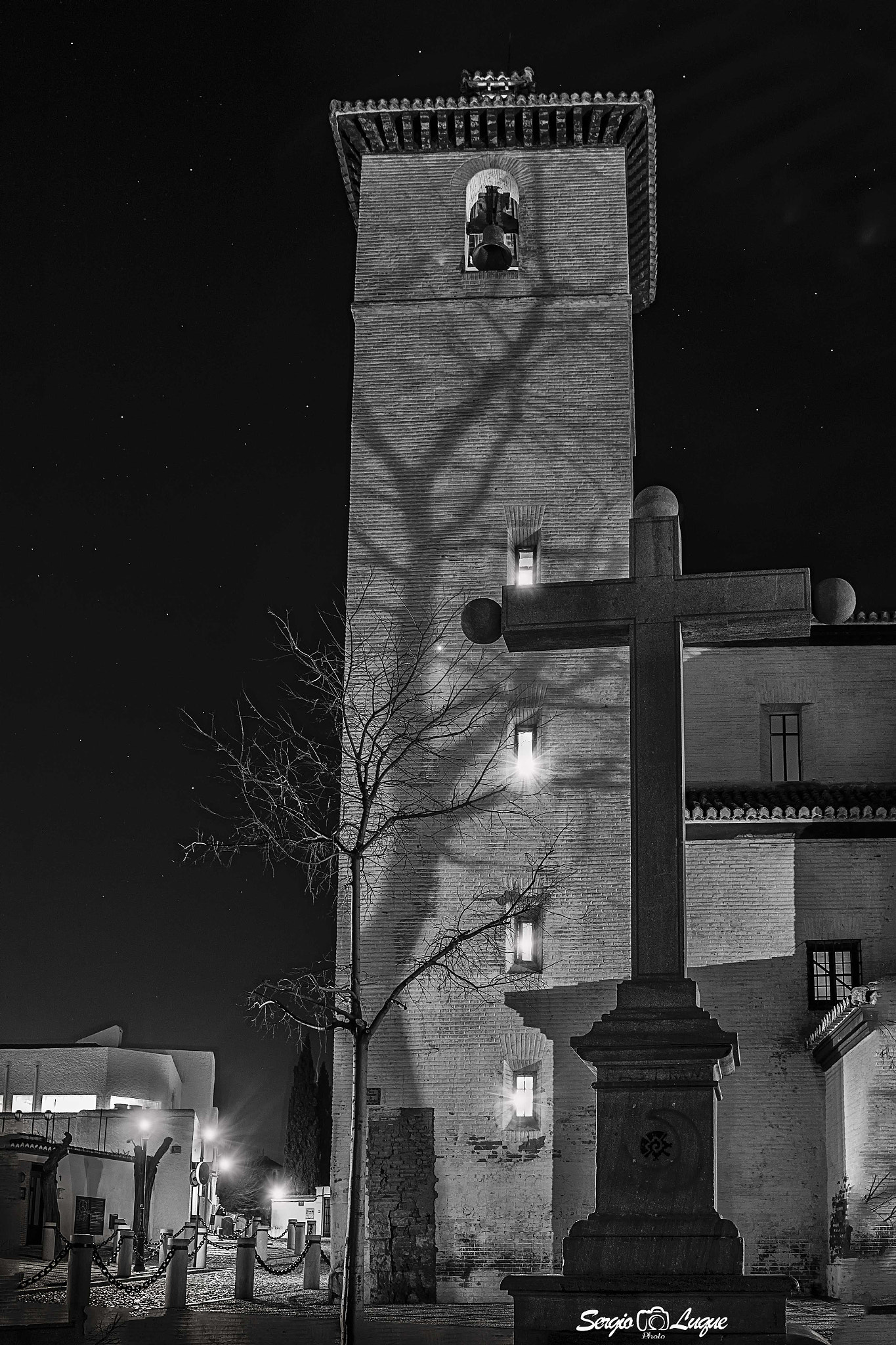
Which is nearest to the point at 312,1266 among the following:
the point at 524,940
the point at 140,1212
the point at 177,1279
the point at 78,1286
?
the point at 177,1279

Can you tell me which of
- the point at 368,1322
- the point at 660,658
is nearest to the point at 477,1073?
the point at 368,1322

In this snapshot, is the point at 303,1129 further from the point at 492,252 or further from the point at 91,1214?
the point at 492,252

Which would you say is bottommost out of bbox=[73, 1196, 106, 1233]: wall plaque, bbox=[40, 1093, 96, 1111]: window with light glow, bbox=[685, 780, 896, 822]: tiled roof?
bbox=[73, 1196, 106, 1233]: wall plaque

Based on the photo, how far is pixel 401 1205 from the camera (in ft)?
68.0

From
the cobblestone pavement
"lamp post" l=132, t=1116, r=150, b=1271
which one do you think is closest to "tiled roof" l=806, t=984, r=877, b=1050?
the cobblestone pavement

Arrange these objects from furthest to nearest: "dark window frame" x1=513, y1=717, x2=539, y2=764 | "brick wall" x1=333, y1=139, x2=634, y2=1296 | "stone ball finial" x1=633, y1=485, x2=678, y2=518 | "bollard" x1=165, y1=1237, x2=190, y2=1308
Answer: "dark window frame" x1=513, y1=717, x2=539, y2=764 < "brick wall" x1=333, y1=139, x2=634, y2=1296 < "bollard" x1=165, y1=1237, x2=190, y2=1308 < "stone ball finial" x1=633, y1=485, x2=678, y2=518

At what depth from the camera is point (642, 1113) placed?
940 centimetres

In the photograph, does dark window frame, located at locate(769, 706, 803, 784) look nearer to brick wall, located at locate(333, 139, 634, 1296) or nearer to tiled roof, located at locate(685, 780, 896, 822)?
tiled roof, located at locate(685, 780, 896, 822)

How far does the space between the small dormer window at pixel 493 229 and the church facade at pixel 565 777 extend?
55 millimetres

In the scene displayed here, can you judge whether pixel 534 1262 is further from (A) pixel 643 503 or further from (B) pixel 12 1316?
(A) pixel 643 503

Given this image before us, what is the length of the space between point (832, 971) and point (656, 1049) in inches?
543

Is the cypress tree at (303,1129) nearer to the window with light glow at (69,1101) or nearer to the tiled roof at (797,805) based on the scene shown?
the window with light glow at (69,1101)

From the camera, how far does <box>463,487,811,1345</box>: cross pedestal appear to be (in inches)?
345

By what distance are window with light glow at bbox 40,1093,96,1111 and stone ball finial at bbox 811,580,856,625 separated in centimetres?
5087
